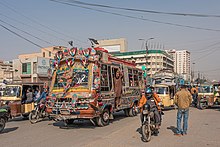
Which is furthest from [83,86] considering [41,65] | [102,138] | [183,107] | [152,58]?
[152,58]

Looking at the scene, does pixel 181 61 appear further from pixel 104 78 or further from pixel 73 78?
pixel 73 78

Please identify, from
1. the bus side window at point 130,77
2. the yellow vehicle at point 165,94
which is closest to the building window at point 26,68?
the yellow vehicle at point 165,94

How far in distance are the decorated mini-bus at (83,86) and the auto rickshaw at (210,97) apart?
10.4m

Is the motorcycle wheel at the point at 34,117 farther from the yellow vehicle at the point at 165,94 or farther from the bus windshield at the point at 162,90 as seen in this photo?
the bus windshield at the point at 162,90

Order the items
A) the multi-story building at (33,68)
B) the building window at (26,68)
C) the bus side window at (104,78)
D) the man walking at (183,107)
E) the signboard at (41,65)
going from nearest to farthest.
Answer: the man walking at (183,107) → the bus side window at (104,78) → the signboard at (41,65) → the multi-story building at (33,68) → the building window at (26,68)

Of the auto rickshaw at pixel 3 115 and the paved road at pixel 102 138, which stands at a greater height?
the auto rickshaw at pixel 3 115

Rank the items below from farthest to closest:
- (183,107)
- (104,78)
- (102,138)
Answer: (104,78) → (183,107) → (102,138)

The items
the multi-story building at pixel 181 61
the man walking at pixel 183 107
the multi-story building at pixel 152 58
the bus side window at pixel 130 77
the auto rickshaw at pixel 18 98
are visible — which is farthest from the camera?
the multi-story building at pixel 181 61

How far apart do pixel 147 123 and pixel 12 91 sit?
8973mm

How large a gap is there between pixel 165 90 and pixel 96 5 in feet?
29.0

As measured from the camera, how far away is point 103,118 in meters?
10.8

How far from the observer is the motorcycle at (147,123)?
25.1 feet

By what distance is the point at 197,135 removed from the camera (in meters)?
8.54

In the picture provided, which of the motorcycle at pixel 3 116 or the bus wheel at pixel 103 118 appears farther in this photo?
the bus wheel at pixel 103 118
